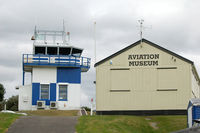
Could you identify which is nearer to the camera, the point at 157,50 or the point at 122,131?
the point at 122,131

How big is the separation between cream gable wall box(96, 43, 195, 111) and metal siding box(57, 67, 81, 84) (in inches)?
413

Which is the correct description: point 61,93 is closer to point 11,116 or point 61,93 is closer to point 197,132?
point 11,116

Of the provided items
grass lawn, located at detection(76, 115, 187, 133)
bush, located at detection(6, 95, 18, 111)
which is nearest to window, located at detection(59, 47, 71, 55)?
bush, located at detection(6, 95, 18, 111)

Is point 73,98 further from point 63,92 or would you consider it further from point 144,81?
point 144,81

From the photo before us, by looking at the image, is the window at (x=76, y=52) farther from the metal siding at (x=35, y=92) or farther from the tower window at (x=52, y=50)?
the metal siding at (x=35, y=92)

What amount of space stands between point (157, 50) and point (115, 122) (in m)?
9.02

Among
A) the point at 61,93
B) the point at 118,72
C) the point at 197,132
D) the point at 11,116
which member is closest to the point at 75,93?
the point at 61,93

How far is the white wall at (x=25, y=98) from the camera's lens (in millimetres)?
44763

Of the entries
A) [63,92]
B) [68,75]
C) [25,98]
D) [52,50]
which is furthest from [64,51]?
[25,98]

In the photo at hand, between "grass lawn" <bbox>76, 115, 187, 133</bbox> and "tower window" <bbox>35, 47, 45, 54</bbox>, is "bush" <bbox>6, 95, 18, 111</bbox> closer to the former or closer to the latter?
"tower window" <bbox>35, 47, 45, 54</bbox>

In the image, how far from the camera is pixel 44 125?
27141mm

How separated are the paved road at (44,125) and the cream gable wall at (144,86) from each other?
549 cm

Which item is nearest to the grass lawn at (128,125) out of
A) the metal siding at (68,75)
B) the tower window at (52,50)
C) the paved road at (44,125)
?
the paved road at (44,125)

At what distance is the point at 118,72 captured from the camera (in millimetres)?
34594
